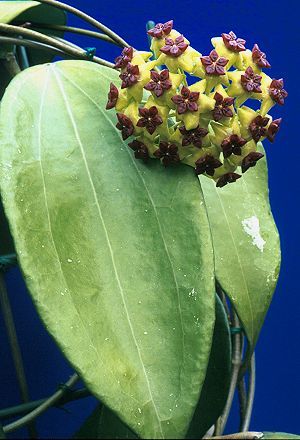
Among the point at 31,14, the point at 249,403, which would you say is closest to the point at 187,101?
the point at 31,14

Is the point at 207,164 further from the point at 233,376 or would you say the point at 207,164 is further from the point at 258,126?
the point at 233,376

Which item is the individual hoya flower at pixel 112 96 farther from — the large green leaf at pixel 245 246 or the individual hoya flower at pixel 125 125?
the large green leaf at pixel 245 246

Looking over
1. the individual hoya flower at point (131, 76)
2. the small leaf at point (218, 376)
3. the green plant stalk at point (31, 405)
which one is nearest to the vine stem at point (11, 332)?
the green plant stalk at point (31, 405)

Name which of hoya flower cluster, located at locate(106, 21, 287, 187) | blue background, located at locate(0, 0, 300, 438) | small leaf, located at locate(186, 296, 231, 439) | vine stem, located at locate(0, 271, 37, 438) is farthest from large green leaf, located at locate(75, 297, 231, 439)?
blue background, located at locate(0, 0, 300, 438)

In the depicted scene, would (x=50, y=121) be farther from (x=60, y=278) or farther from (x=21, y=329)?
(x=21, y=329)

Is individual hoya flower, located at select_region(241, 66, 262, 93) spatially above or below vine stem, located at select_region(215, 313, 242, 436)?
above

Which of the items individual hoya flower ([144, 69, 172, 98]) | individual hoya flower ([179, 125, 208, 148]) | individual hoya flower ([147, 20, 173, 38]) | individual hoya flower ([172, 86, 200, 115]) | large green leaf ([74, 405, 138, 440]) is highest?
individual hoya flower ([147, 20, 173, 38])

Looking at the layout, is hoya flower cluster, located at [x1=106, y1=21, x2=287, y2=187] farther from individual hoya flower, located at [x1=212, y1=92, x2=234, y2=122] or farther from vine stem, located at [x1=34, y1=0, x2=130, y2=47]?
vine stem, located at [x1=34, y1=0, x2=130, y2=47]
